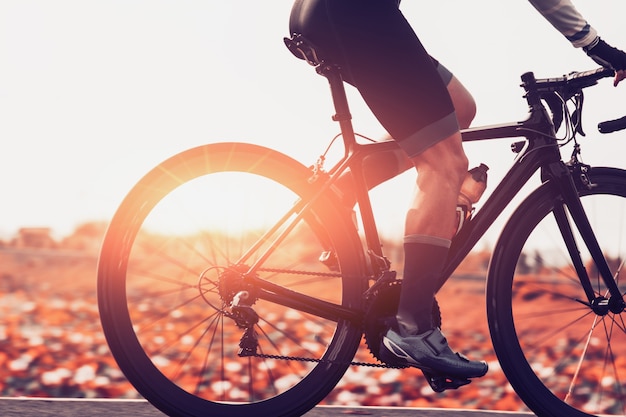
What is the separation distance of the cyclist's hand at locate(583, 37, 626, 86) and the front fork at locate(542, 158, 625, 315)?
1.36 ft

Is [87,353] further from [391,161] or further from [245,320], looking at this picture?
[391,161]

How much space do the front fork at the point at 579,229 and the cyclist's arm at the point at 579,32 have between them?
1.32 feet

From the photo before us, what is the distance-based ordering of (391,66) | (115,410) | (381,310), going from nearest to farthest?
(391,66) → (381,310) → (115,410)

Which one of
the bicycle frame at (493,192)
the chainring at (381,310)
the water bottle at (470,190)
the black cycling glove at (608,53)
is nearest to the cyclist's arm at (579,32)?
the black cycling glove at (608,53)

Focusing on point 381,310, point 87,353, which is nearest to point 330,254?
point 381,310

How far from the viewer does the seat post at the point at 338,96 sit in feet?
10.5

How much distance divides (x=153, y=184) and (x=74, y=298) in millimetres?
4461

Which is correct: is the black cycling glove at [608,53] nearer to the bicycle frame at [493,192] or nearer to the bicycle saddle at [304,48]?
the bicycle frame at [493,192]

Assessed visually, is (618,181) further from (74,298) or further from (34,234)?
(34,234)

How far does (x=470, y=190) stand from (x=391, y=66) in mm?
613

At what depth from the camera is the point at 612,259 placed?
12.0 ft

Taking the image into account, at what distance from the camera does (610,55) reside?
325 cm

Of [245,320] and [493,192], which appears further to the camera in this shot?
[493,192]

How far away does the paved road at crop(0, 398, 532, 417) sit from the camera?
11.8 feet
